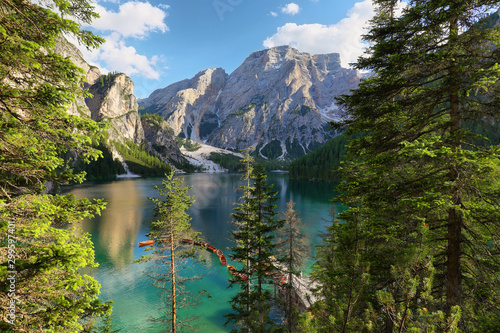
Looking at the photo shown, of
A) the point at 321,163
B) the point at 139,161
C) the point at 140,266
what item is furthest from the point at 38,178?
the point at 139,161

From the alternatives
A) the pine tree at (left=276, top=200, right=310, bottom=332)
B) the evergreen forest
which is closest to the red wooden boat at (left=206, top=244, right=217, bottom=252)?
the pine tree at (left=276, top=200, right=310, bottom=332)

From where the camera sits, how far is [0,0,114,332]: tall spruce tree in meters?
4.39

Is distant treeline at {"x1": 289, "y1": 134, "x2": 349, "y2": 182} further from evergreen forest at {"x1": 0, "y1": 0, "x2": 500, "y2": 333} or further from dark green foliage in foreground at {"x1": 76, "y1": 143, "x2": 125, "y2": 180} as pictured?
dark green foliage in foreground at {"x1": 76, "y1": 143, "x2": 125, "y2": 180}

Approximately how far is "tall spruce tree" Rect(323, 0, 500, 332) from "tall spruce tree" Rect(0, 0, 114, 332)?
699 cm

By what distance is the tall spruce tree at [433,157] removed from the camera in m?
5.29

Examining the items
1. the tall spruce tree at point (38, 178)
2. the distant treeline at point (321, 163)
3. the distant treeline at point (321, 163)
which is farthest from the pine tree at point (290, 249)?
the distant treeline at point (321, 163)

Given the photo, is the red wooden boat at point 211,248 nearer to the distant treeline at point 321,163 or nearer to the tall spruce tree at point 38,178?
the tall spruce tree at point 38,178

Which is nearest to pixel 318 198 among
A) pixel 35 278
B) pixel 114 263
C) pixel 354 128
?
pixel 114 263

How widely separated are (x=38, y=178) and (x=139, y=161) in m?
201

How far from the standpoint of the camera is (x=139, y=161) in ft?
604

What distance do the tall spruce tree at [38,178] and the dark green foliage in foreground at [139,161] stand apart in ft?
609

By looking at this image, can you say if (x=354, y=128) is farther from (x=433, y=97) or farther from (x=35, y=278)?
(x=35, y=278)

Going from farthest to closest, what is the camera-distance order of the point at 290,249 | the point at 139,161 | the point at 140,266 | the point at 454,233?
the point at 139,161, the point at 140,266, the point at 290,249, the point at 454,233

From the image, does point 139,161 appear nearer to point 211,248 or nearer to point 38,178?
point 211,248
